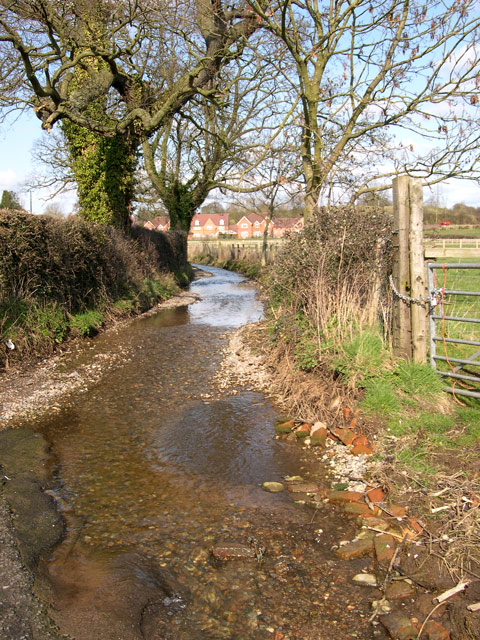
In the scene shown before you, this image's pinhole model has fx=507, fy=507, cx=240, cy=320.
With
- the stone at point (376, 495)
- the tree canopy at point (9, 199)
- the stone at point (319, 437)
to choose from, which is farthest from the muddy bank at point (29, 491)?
the tree canopy at point (9, 199)

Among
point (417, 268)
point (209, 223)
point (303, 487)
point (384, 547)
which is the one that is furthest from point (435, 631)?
point (209, 223)

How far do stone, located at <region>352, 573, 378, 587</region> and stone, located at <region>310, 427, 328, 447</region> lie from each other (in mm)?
2436

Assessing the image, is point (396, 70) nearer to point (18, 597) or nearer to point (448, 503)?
point (448, 503)

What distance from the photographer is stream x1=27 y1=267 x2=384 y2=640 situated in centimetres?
325

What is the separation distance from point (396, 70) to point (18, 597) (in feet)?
38.4

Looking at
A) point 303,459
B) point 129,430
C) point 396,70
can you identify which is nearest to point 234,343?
point 129,430

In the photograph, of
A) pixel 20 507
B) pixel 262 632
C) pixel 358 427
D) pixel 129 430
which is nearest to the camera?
pixel 262 632

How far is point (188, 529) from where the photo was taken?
4.31 m

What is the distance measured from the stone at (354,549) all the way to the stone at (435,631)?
804 mm

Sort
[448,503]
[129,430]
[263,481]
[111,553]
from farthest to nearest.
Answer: [129,430] → [263,481] → [448,503] → [111,553]

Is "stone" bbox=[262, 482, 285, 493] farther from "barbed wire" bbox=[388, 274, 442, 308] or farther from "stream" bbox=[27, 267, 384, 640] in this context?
"barbed wire" bbox=[388, 274, 442, 308]

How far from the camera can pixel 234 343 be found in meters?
11.7

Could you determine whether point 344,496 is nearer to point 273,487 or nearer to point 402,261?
point 273,487

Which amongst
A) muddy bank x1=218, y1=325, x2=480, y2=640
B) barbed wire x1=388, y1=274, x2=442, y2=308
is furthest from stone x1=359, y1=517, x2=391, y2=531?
barbed wire x1=388, y1=274, x2=442, y2=308
